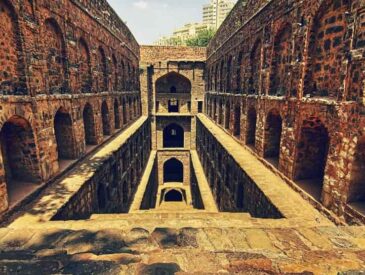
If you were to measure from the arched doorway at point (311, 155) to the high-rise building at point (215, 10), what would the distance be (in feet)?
429

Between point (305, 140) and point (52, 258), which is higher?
point (305, 140)

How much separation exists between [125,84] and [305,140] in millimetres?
13578

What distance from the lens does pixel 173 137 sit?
86.7ft

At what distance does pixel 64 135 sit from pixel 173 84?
55.6 ft

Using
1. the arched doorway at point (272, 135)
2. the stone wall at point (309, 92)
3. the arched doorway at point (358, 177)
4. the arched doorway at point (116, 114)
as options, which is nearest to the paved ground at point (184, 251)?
the arched doorway at point (358, 177)

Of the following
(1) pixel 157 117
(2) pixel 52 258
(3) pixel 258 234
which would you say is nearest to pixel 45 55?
(2) pixel 52 258

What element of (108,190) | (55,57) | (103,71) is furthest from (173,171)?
(55,57)

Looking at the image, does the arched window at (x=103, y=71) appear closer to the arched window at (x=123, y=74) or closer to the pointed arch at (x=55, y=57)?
the arched window at (x=123, y=74)

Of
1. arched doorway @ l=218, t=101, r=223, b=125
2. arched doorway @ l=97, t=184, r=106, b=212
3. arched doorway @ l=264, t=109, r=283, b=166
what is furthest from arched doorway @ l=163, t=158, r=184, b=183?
arched doorway @ l=264, t=109, r=283, b=166

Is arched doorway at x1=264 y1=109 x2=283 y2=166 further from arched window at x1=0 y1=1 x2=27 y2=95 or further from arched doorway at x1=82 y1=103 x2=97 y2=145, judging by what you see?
arched window at x1=0 y1=1 x2=27 y2=95

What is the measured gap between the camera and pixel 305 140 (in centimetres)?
621

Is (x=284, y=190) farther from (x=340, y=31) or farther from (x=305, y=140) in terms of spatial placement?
(x=340, y=31)

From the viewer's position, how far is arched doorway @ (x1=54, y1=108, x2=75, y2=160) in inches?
318

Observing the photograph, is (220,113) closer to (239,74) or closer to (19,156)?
(239,74)
